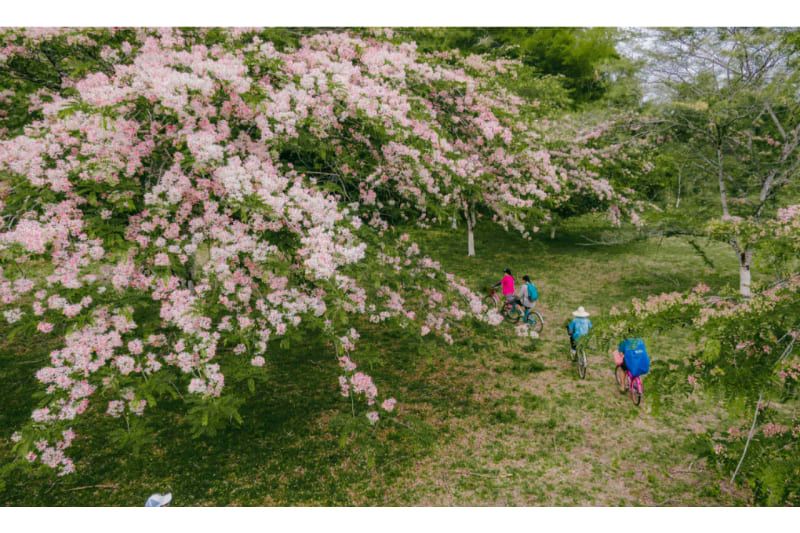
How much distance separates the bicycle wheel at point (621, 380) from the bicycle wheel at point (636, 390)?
26cm

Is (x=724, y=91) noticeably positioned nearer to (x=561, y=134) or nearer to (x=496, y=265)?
(x=561, y=134)

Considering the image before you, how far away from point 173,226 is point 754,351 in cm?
425

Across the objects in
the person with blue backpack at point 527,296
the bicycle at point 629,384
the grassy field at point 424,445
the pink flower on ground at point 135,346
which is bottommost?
the grassy field at point 424,445

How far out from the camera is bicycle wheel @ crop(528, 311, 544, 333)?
798 cm

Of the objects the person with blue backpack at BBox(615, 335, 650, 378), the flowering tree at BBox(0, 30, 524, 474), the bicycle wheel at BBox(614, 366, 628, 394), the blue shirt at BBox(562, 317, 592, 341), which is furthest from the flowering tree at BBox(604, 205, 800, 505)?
the blue shirt at BBox(562, 317, 592, 341)

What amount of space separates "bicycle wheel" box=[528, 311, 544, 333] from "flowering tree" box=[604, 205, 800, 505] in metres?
4.55

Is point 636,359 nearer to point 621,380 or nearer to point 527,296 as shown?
point 621,380

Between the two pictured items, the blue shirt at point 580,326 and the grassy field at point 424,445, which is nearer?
the grassy field at point 424,445

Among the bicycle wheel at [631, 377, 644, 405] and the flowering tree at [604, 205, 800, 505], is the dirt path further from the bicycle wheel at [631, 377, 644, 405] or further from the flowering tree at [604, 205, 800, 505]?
the flowering tree at [604, 205, 800, 505]

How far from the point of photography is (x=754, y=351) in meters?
2.83

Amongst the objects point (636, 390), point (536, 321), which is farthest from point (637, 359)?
point (536, 321)

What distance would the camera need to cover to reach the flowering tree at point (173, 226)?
301 centimetres

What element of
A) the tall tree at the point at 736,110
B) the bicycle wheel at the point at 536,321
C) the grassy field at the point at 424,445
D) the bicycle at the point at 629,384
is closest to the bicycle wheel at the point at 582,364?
the grassy field at the point at 424,445

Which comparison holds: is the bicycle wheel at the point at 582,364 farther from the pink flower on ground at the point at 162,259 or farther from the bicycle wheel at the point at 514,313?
the pink flower on ground at the point at 162,259
